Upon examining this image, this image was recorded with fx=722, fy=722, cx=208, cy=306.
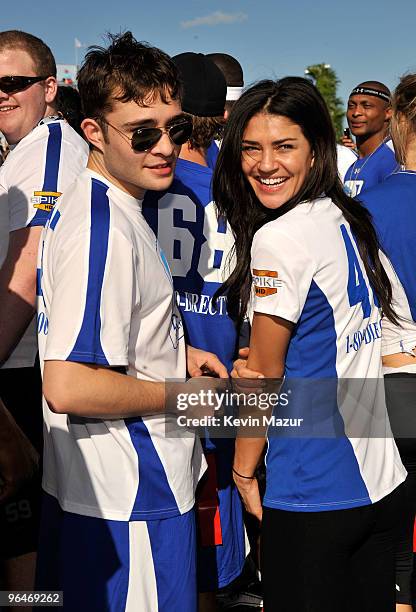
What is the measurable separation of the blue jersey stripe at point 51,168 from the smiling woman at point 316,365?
1000 millimetres

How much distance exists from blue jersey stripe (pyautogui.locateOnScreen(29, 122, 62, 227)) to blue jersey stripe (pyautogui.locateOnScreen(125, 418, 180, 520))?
47.1 inches

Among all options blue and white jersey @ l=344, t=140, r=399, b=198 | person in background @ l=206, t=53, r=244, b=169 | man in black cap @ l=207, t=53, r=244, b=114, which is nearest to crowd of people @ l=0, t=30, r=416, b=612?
person in background @ l=206, t=53, r=244, b=169

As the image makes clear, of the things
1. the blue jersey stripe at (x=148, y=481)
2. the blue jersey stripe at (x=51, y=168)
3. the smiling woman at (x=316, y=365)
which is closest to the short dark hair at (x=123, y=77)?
the smiling woman at (x=316, y=365)

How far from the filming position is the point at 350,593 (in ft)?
7.54

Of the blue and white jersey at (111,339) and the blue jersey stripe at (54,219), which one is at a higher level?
the blue jersey stripe at (54,219)

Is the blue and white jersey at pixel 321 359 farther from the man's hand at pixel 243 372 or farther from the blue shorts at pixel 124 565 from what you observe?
the blue shorts at pixel 124 565

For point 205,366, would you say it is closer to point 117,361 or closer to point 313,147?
point 117,361

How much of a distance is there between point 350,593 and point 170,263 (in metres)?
1.37

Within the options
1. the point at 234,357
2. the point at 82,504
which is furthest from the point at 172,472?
the point at 234,357

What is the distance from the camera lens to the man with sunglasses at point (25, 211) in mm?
2926

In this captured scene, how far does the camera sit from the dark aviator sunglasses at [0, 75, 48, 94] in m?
3.45

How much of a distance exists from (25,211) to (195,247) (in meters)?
0.74

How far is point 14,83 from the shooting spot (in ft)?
11.4

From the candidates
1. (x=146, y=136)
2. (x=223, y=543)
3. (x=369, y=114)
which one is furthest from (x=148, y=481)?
(x=369, y=114)
